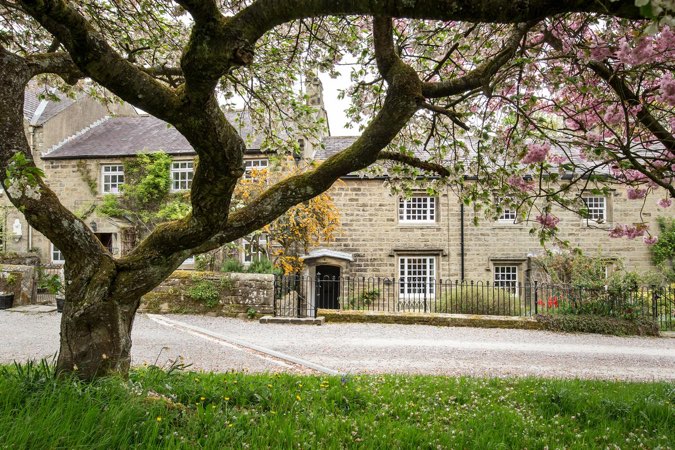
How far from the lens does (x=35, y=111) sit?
23.8 meters

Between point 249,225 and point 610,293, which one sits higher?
point 249,225

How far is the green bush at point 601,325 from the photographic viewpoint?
1207 centimetres

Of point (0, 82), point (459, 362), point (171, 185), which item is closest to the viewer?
point (0, 82)

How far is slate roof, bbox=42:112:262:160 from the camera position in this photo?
70.1 feet

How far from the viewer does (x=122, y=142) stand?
22.6 meters

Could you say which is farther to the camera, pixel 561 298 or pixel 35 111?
pixel 35 111

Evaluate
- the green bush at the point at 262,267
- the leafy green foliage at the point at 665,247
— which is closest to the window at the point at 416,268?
the green bush at the point at 262,267

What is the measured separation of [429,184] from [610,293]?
9.50 meters

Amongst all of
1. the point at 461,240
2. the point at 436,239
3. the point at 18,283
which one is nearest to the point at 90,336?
the point at 18,283

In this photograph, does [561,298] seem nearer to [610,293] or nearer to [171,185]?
[610,293]

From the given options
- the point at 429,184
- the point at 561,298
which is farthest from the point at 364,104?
the point at 561,298

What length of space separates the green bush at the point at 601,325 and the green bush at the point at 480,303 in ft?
5.27

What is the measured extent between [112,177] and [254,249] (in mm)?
8673

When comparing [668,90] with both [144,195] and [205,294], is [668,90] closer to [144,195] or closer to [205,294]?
[205,294]
